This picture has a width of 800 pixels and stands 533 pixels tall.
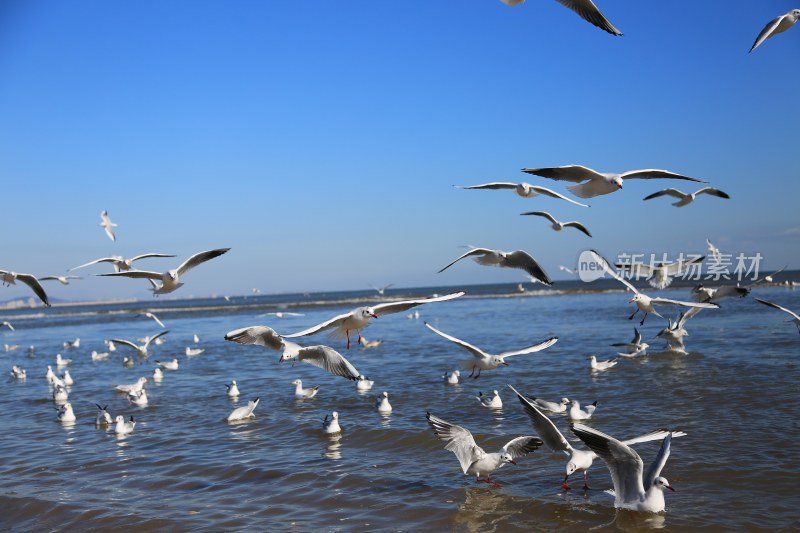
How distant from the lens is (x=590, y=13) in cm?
704

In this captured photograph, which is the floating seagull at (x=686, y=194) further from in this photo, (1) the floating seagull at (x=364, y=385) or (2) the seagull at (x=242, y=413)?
(2) the seagull at (x=242, y=413)

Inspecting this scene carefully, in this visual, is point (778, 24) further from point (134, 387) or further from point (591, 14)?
point (134, 387)

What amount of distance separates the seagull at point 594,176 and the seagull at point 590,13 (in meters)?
1.75

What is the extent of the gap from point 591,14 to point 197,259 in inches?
236

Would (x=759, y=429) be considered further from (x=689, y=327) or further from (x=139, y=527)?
(x=689, y=327)

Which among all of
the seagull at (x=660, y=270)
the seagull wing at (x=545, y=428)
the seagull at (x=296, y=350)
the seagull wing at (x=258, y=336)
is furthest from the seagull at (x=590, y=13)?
the seagull at (x=660, y=270)

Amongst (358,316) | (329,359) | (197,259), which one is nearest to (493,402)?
(329,359)

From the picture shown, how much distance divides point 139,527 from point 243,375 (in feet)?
33.3

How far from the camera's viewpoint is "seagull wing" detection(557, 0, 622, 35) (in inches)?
272

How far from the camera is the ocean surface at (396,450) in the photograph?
6.78 metres

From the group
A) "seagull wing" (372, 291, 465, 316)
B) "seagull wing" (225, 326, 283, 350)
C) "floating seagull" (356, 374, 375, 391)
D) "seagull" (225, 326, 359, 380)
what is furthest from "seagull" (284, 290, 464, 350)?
"floating seagull" (356, 374, 375, 391)

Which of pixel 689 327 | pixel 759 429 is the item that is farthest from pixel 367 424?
pixel 689 327

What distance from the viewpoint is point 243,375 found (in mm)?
16844

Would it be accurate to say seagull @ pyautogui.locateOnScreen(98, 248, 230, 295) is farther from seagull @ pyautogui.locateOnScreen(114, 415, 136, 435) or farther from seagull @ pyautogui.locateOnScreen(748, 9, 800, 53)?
seagull @ pyautogui.locateOnScreen(748, 9, 800, 53)
